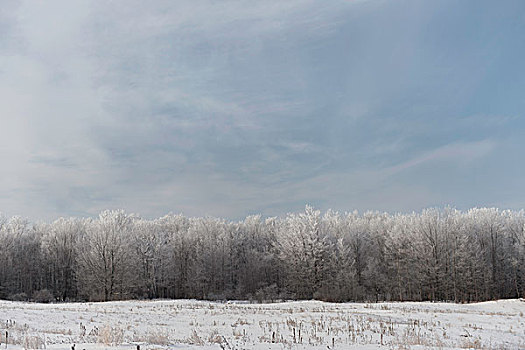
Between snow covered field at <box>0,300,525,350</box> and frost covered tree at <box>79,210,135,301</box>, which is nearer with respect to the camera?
snow covered field at <box>0,300,525,350</box>

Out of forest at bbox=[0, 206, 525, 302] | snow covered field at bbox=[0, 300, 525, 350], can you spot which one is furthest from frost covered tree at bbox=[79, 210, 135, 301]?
snow covered field at bbox=[0, 300, 525, 350]

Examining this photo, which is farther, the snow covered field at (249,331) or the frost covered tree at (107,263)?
the frost covered tree at (107,263)

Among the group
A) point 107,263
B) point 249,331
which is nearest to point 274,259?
point 107,263

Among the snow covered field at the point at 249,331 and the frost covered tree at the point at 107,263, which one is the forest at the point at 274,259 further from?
the snow covered field at the point at 249,331

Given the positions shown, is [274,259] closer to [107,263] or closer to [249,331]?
[107,263]

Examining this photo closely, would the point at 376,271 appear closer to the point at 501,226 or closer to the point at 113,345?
the point at 501,226

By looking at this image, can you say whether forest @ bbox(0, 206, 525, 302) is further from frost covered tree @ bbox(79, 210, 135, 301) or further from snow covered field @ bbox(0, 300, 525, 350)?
snow covered field @ bbox(0, 300, 525, 350)

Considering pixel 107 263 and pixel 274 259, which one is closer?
pixel 107 263

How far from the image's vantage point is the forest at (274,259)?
202 ft

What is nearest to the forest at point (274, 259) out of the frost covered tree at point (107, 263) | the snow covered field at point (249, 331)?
the frost covered tree at point (107, 263)

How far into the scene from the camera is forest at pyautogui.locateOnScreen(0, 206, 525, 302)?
202 ft

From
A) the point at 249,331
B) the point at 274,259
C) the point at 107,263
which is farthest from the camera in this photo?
the point at 274,259

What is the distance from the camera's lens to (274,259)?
71.9m

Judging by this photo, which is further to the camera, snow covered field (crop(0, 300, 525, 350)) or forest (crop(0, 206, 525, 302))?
forest (crop(0, 206, 525, 302))
